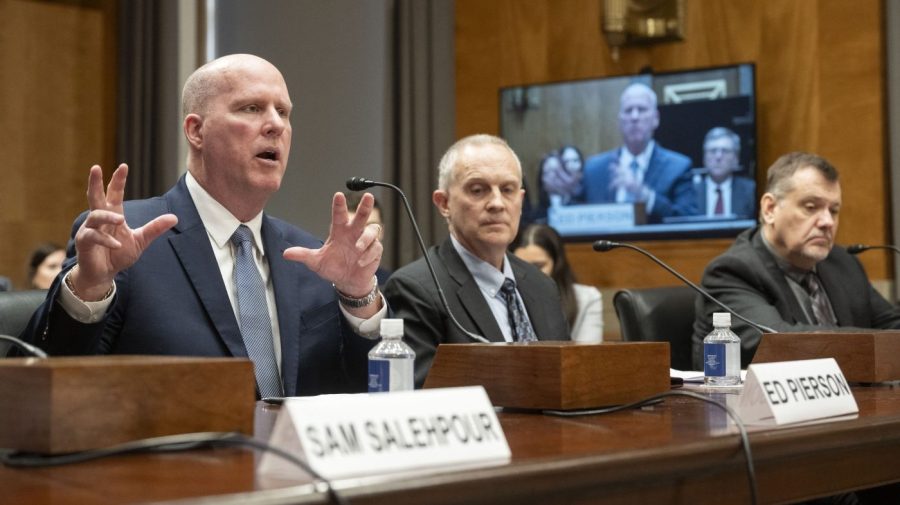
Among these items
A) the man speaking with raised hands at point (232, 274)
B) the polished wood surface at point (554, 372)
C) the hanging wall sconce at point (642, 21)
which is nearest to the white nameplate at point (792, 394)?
the polished wood surface at point (554, 372)

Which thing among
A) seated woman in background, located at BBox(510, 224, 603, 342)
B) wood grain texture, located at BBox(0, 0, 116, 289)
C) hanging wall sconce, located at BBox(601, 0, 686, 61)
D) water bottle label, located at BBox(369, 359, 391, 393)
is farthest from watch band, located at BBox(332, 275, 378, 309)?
wood grain texture, located at BBox(0, 0, 116, 289)

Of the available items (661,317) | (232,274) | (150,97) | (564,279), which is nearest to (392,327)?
(232,274)

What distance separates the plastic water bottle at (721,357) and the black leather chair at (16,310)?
136 centimetres

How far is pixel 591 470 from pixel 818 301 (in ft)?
9.01

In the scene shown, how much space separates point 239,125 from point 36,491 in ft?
4.98

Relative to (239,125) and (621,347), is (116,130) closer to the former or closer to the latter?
(239,125)

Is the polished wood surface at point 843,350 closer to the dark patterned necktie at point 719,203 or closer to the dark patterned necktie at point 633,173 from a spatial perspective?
the dark patterned necktie at point 719,203

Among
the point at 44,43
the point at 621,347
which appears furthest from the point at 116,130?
the point at 621,347

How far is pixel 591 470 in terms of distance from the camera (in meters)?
1.21

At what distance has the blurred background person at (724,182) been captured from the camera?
5.57m

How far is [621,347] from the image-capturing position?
5.90 ft

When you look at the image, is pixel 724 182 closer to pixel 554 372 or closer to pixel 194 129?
pixel 194 129

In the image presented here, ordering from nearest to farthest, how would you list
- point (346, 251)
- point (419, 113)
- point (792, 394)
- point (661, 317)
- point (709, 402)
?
point (792, 394) < point (709, 402) < point (346, 251) < point (661, 317) < point (419, 113)

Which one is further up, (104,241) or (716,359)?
(104,241)
